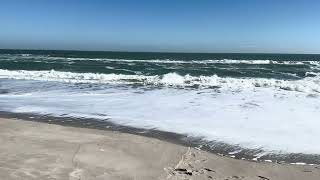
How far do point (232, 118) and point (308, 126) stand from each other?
1666 millimetres

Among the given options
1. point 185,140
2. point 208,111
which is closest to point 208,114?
point 208,111

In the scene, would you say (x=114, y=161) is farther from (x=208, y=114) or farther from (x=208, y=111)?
(x=208, y=111)

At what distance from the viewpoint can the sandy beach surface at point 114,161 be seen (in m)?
5.13

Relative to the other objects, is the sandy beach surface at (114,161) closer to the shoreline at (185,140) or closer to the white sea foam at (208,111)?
the shoreline at (185,140)

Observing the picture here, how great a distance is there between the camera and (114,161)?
572cm

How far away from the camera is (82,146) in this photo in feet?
21.2

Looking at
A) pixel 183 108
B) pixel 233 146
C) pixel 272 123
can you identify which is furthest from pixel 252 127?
pixel 183 108

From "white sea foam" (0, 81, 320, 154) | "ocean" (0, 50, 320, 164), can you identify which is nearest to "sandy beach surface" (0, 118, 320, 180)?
"ocean" (0, 50, 320, 164)

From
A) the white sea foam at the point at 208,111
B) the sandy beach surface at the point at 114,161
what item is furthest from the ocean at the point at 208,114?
the sandy beach surface at the point at 114,161

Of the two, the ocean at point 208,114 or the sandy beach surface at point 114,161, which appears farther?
the ocean at point 208,114

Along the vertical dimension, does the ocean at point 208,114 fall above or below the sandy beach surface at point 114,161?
below

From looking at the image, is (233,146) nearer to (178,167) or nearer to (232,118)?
(178,167)

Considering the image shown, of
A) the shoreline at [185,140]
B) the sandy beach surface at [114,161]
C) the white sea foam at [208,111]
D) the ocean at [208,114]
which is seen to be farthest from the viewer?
the white sea foam at [208,111]

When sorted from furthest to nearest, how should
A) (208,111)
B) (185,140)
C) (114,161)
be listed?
(208,111) < (185,140) < (114,161)
